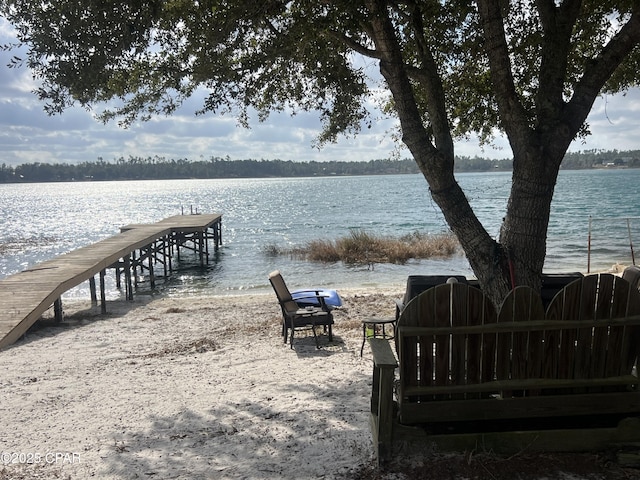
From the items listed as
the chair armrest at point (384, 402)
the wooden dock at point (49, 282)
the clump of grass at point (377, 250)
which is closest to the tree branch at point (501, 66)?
the chair armrest at point (384, 402)

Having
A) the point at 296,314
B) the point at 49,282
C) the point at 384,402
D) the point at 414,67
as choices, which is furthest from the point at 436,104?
the point at 49,282

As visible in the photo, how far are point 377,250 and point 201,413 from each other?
830 inches

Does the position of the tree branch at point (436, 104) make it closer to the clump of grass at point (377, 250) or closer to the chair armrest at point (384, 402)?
the chair armrest at point (384, 402)

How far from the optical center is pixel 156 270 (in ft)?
93.2

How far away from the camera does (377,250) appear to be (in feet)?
84.4

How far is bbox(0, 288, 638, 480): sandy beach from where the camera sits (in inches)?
150

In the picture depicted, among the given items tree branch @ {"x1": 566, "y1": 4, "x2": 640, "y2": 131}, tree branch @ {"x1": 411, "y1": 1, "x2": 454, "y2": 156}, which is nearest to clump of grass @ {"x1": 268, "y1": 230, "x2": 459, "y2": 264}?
tree branch @ {"x1": 411, "y1": 1, "x2": 454, "y2": 156}

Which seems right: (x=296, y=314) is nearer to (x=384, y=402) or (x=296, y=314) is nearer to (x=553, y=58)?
(x=384, y=402)

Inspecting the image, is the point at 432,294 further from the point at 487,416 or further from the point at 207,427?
the point at 207,427

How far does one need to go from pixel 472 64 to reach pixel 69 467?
6.85 meters

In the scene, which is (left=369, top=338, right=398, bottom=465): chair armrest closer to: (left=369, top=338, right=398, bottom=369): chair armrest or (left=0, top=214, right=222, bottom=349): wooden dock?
(left=369, top=338, right=398, bottom=369): chair armrest

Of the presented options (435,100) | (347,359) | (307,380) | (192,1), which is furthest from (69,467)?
(192,1)

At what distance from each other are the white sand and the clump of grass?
15.4 m

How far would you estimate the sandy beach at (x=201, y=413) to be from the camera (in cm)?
380
